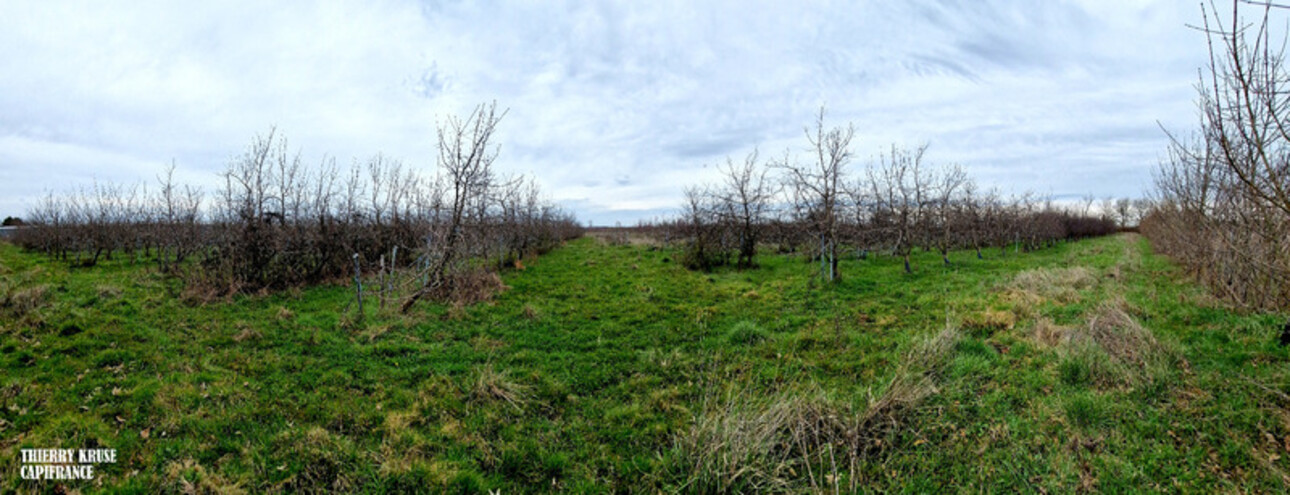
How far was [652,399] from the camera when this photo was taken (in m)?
4.70

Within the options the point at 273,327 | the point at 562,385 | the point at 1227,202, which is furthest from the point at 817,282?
the point at 273,327

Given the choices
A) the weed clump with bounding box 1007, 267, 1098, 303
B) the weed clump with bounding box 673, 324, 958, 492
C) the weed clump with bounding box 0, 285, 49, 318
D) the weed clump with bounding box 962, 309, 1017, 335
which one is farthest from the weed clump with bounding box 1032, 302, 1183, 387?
the weed clump with bounding box 0, 285, 49, 318

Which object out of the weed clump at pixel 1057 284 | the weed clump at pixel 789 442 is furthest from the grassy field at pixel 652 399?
the weed clump at pixel 1057 284

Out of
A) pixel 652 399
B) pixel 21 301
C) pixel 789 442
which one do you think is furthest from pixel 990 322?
pixel 21 301

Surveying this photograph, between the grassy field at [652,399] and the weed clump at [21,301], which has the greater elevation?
the weed clump at [21,301]

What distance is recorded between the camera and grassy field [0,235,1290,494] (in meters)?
3.33

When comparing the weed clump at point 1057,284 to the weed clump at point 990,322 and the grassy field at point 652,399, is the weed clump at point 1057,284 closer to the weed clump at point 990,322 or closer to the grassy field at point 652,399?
the grassy field at point 652,399

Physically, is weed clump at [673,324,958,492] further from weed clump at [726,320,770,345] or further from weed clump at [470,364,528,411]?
weed clump at [726,320,770,345]

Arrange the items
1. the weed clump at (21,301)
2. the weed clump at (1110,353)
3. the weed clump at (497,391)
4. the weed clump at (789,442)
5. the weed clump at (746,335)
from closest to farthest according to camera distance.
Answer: the weed clump at (789,442)
the weed clump at (1110,353)
the weed clump at (497,391)
the weed clump at (21,301)
the weed clump at (746,335)

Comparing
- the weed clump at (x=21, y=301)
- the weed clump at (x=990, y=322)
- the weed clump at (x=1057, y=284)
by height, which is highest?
the weed clump at (x=21, y=301)

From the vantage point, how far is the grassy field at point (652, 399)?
3330 millimetres

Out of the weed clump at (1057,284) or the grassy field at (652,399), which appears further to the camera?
the weed clump at (1057,284)

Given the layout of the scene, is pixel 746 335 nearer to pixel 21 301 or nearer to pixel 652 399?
pixel 652 399

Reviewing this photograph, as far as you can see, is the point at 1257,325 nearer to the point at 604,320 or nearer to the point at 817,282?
the point at 817,282
